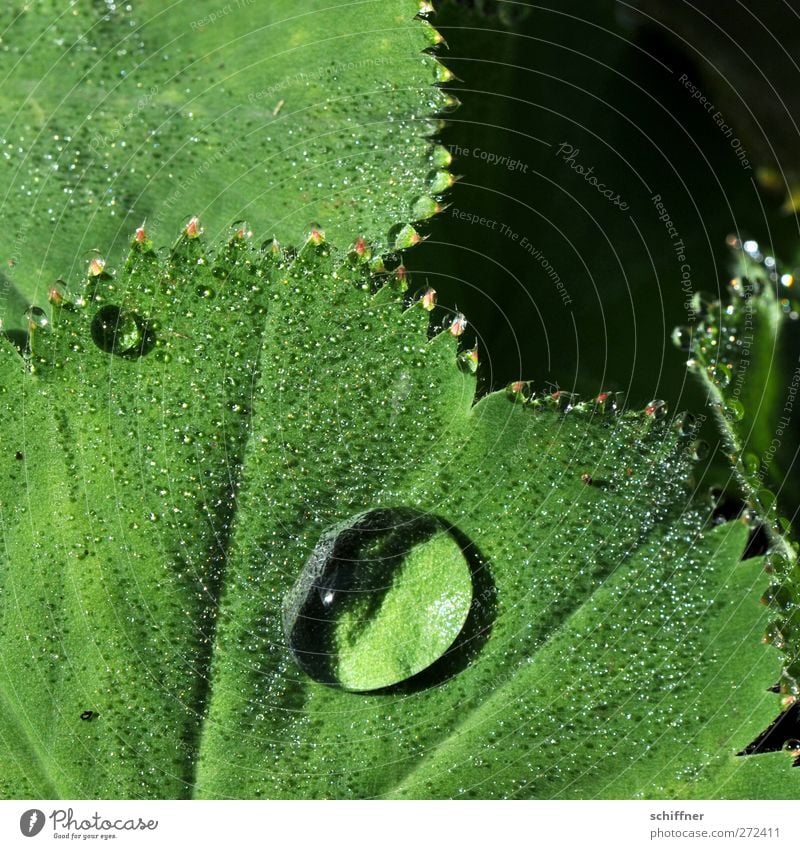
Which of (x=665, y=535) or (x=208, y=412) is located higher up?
(x=208, y=412)

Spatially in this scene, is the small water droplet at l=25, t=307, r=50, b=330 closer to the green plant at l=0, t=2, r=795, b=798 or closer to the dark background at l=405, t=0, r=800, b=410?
the green plant at l=0, t=2, r=795, b=798

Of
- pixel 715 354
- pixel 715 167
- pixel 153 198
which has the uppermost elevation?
pixel 715 167

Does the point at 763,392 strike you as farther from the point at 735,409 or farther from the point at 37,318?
the point at 37,318

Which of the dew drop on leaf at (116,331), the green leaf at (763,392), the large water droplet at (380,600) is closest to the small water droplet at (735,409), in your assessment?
the green leaf at (763,392)

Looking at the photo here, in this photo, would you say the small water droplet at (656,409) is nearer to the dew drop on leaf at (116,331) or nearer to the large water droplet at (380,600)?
the large water droplet at (380,600)

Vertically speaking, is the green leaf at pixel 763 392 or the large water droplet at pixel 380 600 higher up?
the green leaf at pixel 763 392

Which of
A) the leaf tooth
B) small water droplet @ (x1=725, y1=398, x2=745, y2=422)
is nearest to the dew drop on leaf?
the leaf tooth

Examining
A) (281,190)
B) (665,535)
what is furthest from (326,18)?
(665,535)

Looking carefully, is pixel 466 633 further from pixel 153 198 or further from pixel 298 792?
pixel 153 198
